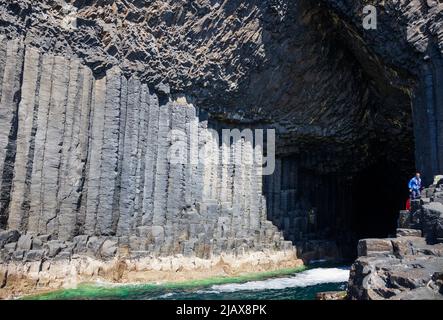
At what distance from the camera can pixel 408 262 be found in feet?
29.9

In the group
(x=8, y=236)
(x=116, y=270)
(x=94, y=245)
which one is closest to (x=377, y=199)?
(x=116, y=270)

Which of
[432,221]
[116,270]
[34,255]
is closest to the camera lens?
[432,221]

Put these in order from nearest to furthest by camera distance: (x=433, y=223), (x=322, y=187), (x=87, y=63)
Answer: (x=433, y=223) → (x=87, y=63) → (x=322, y=187)

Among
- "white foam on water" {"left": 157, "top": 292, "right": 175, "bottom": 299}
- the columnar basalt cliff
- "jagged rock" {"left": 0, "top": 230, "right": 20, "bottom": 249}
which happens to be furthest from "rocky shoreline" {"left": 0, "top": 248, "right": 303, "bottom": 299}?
"white foam on water" {"left": 157, "top": 292, "right": 175, "bottom": 299}

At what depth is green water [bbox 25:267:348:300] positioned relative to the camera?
13.3 metres

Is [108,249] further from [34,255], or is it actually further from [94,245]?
[34,255]

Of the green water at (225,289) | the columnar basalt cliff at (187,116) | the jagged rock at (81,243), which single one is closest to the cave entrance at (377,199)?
the columnar basalt cliff at (187,116)

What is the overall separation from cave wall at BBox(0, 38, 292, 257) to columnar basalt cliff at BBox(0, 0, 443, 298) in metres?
0.05

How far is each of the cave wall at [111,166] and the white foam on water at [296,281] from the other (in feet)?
8.05

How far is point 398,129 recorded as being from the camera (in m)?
23.5

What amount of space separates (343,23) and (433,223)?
11.2 m

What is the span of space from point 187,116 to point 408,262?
12.0 meters
